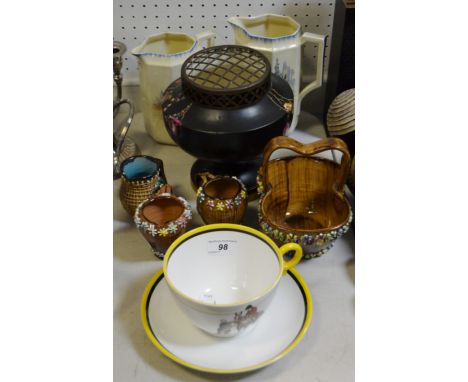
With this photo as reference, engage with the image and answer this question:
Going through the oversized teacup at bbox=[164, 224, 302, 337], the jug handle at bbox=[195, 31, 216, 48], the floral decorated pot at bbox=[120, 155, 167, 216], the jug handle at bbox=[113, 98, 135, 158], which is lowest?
the oversized teacup at bbox=[164, 224, 302, 337]

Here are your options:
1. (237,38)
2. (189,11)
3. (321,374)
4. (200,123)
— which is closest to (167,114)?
(200,123)

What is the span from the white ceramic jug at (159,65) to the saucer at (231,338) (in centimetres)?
42

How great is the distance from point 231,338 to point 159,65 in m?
0.54

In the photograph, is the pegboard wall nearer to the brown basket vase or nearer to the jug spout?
the jug spout

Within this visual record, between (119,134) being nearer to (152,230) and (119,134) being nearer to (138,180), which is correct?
(138,180)

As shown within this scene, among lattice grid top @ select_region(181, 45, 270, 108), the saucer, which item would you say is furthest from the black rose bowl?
the saucer

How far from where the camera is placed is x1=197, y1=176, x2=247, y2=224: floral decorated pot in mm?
832

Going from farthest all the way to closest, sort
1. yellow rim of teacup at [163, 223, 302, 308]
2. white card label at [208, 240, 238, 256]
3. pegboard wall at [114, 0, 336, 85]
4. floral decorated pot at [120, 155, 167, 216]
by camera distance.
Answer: pegboard wall at [114, 0, 336, 85] → floral decorated pot at [120, 155, 167, 216] → white card label at [208, 240, 238, 256] → yellow rim of teacup at [163, 223, 302, 308]

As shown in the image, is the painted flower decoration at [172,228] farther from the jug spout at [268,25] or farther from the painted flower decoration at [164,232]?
the jug spout at [268,25]

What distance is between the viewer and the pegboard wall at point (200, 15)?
Answer: 112 cm

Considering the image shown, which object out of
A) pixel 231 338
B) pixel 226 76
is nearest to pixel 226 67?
pixel 226 76

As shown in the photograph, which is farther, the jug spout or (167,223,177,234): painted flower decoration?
the jug spout

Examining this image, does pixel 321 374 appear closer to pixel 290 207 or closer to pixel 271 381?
pixel 271 381

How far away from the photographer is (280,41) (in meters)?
0.98
